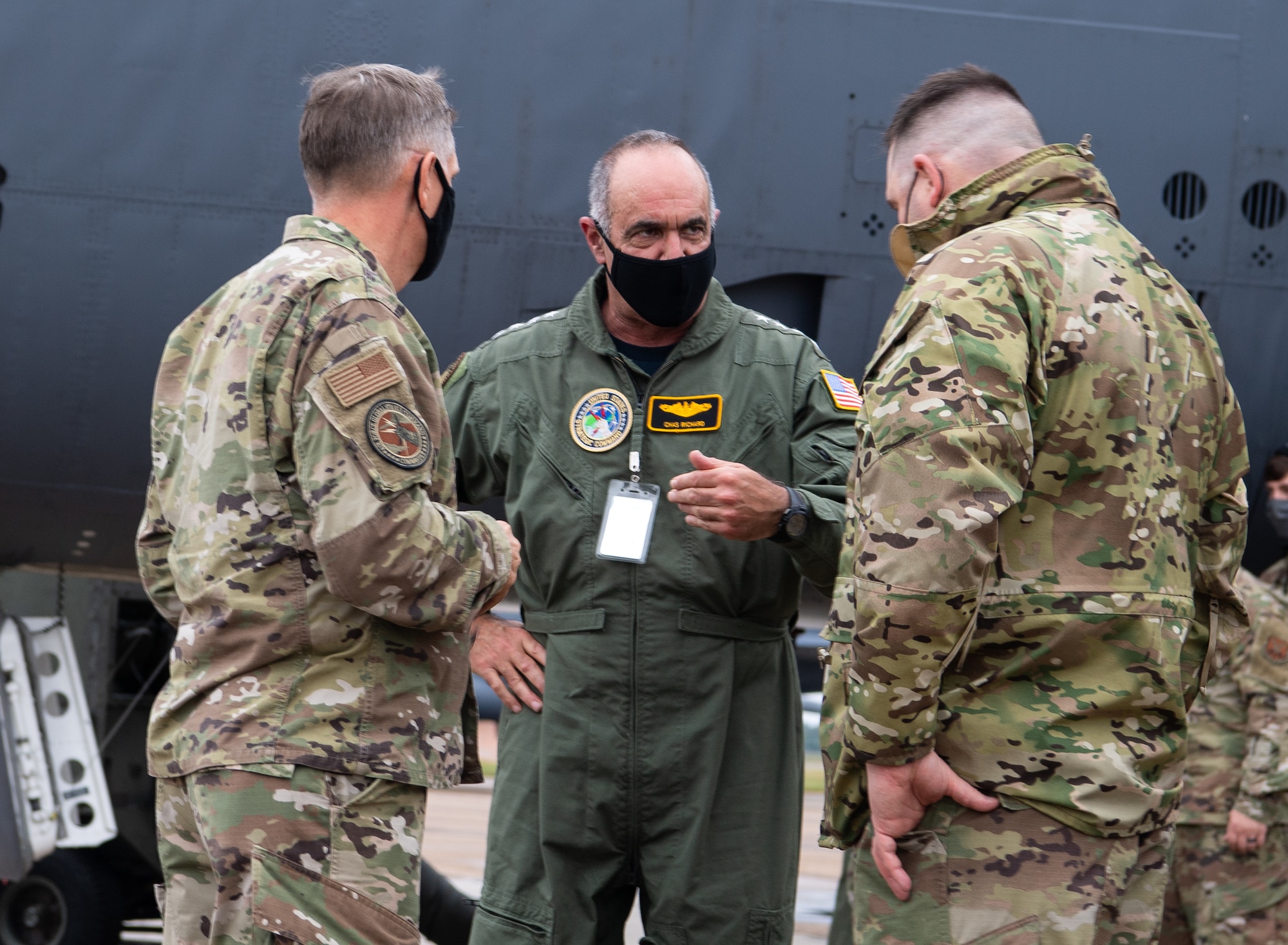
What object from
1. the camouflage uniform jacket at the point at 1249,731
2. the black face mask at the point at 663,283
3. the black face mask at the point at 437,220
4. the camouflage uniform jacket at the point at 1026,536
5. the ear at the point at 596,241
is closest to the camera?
the camouflage uniform jacket at the point at 1026,536

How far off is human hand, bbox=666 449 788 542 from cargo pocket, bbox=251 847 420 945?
0.84 m

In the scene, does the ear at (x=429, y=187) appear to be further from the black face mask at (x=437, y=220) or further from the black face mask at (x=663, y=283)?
the black face mask at (x=663, y=283)

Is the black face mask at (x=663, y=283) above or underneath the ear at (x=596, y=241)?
underneath

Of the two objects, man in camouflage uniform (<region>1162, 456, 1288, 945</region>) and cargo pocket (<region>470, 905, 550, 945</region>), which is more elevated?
cargo pocket (<region>470, 905, 550, 945</region>)

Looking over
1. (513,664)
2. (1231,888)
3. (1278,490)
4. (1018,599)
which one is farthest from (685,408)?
(1231,888)

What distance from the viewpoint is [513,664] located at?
2.69 m

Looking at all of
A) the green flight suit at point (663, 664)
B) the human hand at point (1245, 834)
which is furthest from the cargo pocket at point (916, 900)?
the human hand at point (1245, 834)

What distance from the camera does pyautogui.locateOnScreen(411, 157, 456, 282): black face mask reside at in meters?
2.17

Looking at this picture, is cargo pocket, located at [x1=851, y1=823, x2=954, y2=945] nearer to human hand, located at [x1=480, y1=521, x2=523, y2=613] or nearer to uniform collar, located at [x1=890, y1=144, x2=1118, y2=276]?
human hand, located at [x1=480, y1=521, x2=523, y2=613]

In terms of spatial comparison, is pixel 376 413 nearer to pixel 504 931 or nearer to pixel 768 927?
pixel 504 931

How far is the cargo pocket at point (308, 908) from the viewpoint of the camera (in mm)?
1829

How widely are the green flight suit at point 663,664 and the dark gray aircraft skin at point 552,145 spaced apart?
44.5 inches

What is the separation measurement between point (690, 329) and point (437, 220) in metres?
0.69

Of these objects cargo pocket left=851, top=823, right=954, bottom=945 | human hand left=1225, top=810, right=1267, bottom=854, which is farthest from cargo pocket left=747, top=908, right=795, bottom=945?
human hand left=1225, top=810, right=1267, bottom=854
